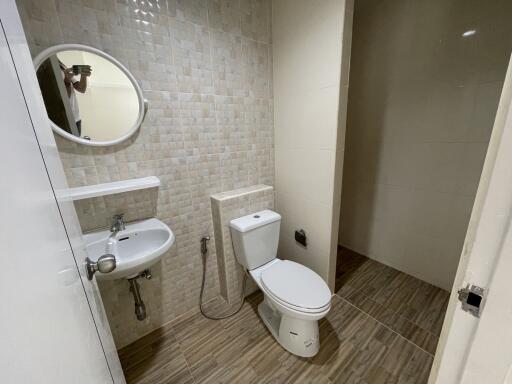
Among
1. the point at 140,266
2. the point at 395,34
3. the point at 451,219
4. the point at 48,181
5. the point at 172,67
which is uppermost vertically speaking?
the point at 395,34

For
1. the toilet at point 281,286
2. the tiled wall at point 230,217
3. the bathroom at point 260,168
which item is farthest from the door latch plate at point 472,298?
the tiled wall at point 230,217

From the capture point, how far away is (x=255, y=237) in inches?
57.6

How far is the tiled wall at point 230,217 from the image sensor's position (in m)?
1.47

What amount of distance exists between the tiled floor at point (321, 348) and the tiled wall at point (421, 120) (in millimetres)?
509

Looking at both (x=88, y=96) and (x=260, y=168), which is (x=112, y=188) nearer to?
(x=88, y=96)

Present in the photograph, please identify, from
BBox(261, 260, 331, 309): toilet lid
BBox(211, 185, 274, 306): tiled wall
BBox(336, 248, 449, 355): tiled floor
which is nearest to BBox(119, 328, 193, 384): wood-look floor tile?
BBox(211, 185, 274, 306): tiled wall

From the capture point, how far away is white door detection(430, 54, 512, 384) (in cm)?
41

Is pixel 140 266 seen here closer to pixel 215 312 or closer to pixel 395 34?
pixel 215 312

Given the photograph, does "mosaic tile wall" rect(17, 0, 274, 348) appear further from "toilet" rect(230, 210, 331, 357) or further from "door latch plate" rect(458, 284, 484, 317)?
"door latch plate" rect(458, 284, 484, 317)

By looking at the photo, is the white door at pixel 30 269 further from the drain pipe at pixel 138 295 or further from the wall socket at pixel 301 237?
the wall socket at pixel 301 237

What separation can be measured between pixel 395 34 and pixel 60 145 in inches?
92.6

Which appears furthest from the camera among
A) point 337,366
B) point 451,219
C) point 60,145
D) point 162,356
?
point 451,219

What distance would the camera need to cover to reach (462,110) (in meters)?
1.42

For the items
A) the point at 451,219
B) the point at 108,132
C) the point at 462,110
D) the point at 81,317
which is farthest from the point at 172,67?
the point at 451,219
